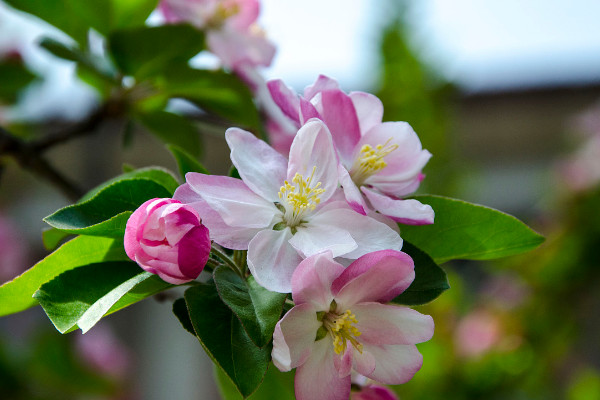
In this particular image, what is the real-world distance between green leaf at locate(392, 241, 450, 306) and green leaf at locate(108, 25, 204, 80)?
445 millimetres

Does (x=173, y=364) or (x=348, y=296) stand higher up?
(x=348, y=296)

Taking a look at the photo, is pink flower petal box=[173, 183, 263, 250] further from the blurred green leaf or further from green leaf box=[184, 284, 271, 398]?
the blurred green leaf

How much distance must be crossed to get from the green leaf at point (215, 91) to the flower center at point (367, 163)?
1.14 ft

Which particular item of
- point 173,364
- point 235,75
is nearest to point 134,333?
point 173,364

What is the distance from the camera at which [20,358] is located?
1.76 m

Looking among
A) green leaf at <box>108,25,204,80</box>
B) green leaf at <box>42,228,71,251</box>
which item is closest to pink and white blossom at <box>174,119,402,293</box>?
green leaf at <box>42,228,71,251</box>

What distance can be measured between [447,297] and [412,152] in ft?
6.25

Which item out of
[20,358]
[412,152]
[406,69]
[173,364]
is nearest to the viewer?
[412,152]

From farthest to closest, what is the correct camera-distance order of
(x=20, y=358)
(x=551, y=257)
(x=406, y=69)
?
(x=406, y=69) < (x=551, y=257) < (x=20, y=358)

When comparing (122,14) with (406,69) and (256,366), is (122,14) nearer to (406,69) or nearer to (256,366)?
(256,366)

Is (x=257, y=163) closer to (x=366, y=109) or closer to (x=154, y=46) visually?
(x=366, y=109)

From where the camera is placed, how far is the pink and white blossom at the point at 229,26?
2.66 ft

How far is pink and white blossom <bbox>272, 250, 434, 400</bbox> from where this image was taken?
42cm

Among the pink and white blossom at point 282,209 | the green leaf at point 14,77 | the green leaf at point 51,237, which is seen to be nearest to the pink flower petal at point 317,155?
the pink and white blossom at point 282,209
